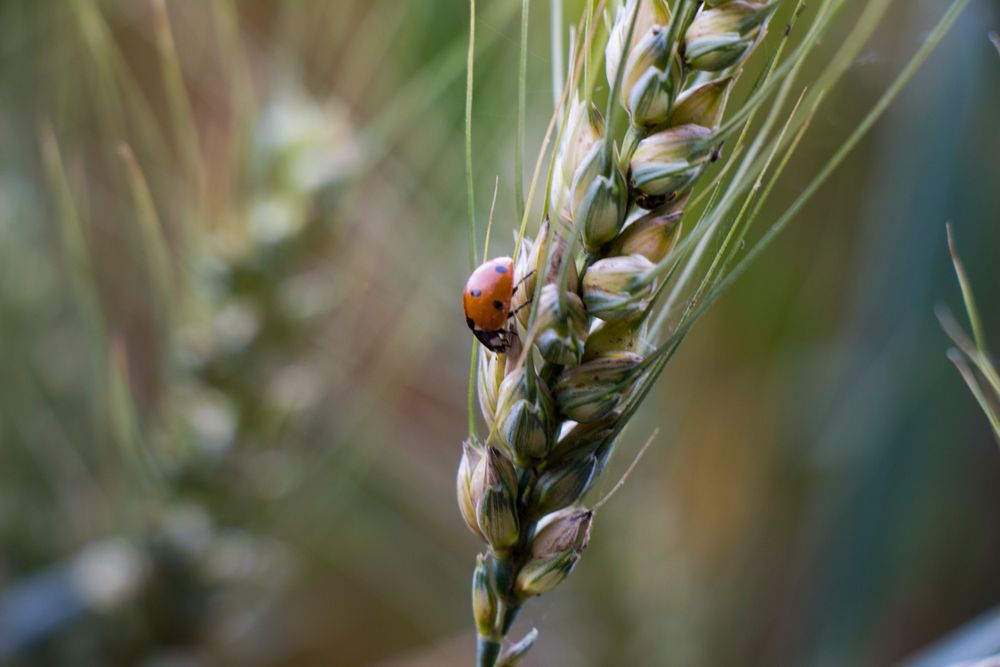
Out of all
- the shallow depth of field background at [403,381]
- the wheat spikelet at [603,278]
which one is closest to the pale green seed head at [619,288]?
the wheat spikelet at [603,278]

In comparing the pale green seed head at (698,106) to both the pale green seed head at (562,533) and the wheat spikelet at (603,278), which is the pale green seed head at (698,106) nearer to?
the wheat spikelet at (603,278)

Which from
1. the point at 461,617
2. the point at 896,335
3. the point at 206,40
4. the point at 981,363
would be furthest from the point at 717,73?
the point at 206,40

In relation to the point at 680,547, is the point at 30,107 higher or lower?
higher

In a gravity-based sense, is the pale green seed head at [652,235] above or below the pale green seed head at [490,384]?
above

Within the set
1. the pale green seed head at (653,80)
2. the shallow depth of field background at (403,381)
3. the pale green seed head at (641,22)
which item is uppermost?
the pale green seed head at (641,22)

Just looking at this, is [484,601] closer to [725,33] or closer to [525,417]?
[525,417]

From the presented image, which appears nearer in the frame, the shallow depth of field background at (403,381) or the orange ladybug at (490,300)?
the orange ladybug at (490,300)

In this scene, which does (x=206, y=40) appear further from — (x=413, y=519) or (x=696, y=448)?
(x=696, y=448)
